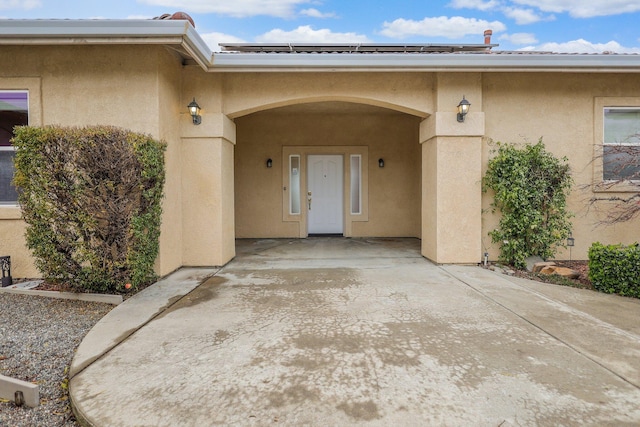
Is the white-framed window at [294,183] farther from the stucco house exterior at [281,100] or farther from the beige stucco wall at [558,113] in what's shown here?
the beige stucco wall at [558,113]

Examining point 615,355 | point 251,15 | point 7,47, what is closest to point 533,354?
point 615,355

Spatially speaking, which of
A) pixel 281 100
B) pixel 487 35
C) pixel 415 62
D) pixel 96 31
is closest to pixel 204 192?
pixel 281 100

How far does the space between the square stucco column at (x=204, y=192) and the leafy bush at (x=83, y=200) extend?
155cm

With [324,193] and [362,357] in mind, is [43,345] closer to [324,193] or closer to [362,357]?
[362,357]

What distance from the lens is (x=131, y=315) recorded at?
3.36 metres

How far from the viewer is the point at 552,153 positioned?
18.6 ft

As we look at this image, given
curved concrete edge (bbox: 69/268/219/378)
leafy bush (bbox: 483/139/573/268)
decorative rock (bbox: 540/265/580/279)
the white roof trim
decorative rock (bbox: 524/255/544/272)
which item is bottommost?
curved concrete edge (bbox: 69/268/219/378)

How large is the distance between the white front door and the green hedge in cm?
552

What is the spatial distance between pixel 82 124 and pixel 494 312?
18.4 feet

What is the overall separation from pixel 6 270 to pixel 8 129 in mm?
1968

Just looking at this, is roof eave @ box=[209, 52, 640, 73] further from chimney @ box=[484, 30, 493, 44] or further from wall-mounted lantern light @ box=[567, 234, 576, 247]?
chimney @ box=[484, 30, 493, 44]

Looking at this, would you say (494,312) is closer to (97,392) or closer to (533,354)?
(533,354)

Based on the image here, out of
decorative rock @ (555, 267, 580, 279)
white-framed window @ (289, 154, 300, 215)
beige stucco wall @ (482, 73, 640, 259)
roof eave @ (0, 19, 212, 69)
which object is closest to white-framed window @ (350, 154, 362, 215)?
white-framed window @ (289, 154, 300, 215)

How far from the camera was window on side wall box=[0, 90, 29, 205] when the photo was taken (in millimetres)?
4742
